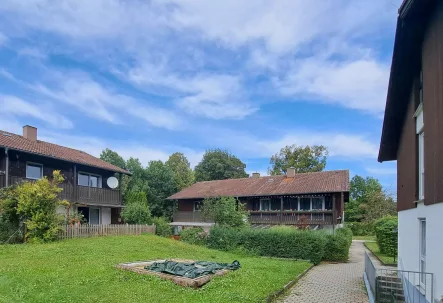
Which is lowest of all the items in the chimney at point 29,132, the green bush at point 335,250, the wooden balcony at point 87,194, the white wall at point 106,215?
the green bush at point 335,250

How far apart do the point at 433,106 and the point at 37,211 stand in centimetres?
1710

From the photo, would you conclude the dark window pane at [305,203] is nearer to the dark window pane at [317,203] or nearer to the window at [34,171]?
the dark window pane at [317,203]

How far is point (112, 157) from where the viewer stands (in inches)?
1912

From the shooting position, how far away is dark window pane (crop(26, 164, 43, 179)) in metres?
22.9

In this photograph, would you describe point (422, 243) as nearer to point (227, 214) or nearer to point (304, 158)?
point (227, 214)

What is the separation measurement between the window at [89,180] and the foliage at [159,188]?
1508 cm

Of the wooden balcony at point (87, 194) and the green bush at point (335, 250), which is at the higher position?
the wooden balcony at point (87, 194)

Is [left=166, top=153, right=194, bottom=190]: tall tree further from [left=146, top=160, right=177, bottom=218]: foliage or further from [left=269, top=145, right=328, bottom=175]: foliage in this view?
[left=269, top=145, right=328, bottom=175]: foliage

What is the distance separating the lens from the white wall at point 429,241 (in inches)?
235

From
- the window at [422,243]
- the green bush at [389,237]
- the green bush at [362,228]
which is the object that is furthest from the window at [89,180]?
the green bush at [362,228]

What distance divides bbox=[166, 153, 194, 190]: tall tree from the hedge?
32.3 m

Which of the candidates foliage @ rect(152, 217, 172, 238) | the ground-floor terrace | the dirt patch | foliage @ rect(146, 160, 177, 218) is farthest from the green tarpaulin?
foliage @ rect(146, 160, 177, 218)

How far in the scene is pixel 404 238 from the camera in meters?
11.0

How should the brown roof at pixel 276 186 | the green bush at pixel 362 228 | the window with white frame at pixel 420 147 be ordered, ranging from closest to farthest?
the window with white frame at pixel 420 147 → the brown roof at pixel 276 186 → the green bush at pixel 362 228
